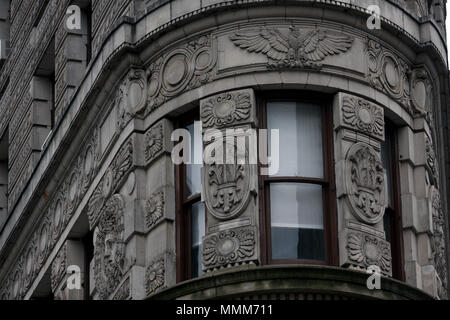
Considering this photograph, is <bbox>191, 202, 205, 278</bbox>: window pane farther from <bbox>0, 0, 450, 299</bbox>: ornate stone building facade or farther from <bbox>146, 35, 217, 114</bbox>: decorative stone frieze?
<bbox>146, 35, 217, 114</bbox>: decorative stone frieze

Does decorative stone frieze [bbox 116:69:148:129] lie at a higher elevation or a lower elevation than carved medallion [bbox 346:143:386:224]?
higher

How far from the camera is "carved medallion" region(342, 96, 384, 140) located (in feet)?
121

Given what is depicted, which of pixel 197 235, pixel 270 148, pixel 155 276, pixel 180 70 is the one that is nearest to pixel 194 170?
pixel 197 235

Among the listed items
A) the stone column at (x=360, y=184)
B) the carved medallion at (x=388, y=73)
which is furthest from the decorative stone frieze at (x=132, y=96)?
the carved medallion at (x=388, y=73)

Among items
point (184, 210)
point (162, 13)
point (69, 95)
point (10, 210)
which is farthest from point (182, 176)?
point (10, 210)

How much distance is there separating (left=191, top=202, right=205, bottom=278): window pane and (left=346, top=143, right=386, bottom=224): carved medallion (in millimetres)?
2782

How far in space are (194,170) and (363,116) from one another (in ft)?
10.9

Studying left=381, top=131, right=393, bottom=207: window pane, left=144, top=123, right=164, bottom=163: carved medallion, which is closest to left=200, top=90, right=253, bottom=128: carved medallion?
left=144, top=123, right=164, bottom=163: carved medallion

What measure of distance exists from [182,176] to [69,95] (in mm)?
7719

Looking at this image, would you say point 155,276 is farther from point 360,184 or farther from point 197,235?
point 360,184

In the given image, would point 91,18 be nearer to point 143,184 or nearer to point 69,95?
point 69,95

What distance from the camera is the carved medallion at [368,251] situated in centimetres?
3541

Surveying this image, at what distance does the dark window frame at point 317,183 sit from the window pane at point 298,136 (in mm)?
112
